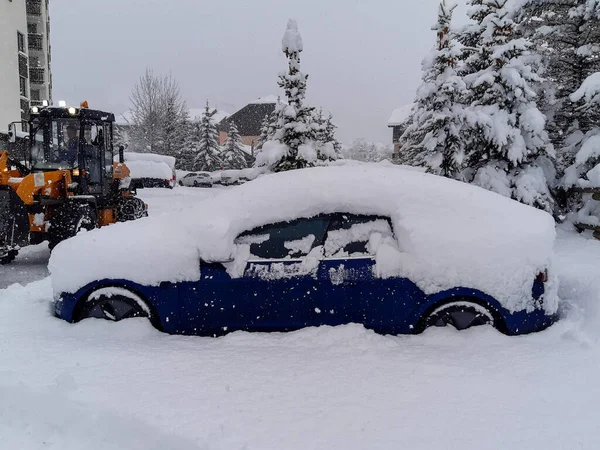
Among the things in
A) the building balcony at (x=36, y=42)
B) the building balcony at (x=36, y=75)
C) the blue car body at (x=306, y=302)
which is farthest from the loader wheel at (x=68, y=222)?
the building balcony at (x=36, y=42)

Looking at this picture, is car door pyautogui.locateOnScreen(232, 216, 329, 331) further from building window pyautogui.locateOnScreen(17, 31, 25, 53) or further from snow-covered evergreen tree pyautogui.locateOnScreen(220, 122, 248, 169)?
snow-covered evergreen tree pyautogui.locateOnScreen(220, 122, 248, 169)

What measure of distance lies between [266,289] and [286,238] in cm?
50

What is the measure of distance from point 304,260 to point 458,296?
140 cm

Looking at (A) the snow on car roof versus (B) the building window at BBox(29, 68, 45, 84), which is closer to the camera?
(A) the snow on car roof

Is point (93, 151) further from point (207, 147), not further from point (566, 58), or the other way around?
point (207, 147)

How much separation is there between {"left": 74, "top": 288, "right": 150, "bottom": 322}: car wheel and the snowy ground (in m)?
0.12

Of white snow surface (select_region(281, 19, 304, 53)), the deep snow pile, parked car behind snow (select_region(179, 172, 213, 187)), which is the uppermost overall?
white snow surface (select_region(281, 19, 304, 53))

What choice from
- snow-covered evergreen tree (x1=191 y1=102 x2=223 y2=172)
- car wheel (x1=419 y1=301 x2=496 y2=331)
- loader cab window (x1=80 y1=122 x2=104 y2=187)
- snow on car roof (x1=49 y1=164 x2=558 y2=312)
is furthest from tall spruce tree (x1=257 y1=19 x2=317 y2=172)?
snow-covered evergreen tree (x1=191 y1=102 x2=223 y2=172)

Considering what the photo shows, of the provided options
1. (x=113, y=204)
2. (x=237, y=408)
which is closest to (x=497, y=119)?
(x=113, y=204)

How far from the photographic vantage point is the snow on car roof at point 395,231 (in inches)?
156

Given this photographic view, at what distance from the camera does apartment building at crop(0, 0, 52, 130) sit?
35.1 meters

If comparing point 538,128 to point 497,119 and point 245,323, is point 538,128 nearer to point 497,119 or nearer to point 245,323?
point 497,119

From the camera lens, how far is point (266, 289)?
4109 mm

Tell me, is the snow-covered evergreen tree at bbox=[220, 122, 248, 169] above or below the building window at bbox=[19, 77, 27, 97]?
below
